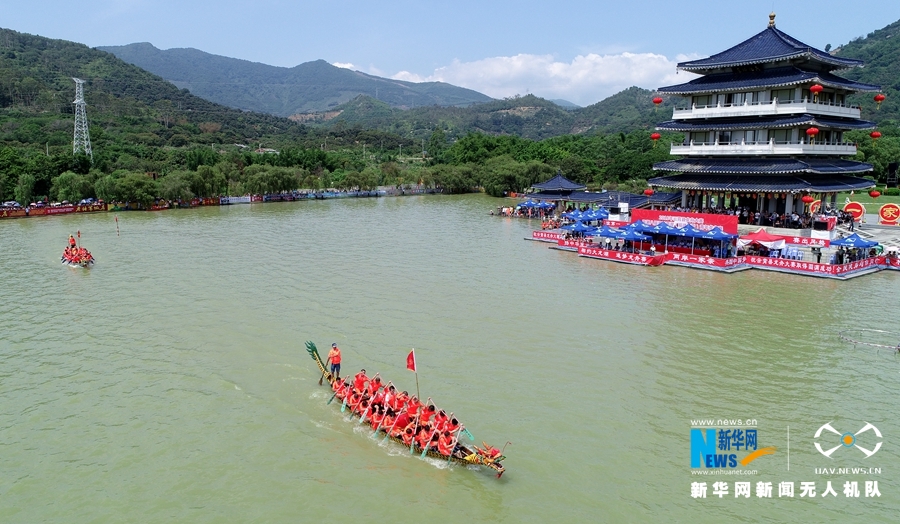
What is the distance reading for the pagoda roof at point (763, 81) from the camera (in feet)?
104

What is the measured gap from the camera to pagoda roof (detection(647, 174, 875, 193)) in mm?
31625

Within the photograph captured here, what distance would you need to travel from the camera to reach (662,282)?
26.7 meters

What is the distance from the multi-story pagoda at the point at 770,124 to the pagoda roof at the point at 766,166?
0.05 m

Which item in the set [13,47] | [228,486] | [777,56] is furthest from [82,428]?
[13,47]

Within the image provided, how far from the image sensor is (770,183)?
3250 centimetres

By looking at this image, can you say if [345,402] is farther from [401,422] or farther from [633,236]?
[633,236]

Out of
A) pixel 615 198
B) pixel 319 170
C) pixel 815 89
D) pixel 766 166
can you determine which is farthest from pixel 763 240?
pixel 319 170

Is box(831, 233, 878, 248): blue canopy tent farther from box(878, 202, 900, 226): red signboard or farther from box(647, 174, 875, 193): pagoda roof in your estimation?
box(878, 202, 900, 226): red signboard

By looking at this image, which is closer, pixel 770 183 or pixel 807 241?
pixel 807 241

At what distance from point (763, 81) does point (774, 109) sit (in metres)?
1.63

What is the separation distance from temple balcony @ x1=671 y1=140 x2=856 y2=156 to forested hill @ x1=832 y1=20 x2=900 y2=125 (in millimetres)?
69348

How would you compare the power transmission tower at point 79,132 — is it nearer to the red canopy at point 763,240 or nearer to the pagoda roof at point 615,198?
the pagoda roof at point 615,198

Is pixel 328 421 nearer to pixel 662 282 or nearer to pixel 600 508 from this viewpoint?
pixel 600 508

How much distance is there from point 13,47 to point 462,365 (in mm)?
210610
